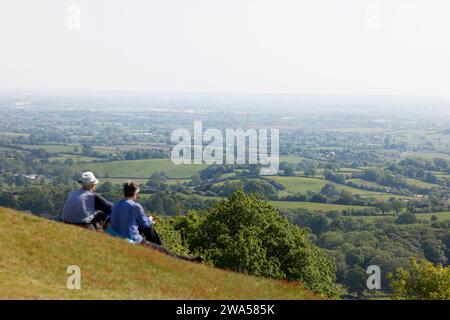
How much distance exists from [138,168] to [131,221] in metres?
155

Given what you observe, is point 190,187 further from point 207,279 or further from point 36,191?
point 207,279

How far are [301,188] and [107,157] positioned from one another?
69302 millimetres

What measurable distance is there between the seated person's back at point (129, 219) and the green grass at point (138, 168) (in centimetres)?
13913

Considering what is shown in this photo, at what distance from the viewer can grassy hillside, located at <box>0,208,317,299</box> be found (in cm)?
1473

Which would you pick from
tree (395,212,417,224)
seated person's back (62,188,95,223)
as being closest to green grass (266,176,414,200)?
tree (395,212,417,224)

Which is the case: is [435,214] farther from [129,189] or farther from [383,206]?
[129,189]

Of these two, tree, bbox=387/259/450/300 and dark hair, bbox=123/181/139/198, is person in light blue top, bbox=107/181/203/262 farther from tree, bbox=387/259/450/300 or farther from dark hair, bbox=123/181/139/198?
tree, bbox=387/259/450/300

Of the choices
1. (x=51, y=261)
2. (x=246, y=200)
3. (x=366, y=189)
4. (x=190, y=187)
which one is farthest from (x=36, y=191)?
(x=51, y=261)

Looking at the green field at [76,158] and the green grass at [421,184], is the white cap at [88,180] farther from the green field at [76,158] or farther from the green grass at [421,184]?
the green field at [76,158]

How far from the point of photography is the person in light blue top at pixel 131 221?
18.8 metres

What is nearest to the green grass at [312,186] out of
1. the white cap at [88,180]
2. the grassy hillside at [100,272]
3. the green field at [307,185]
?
the green field at [307,185]

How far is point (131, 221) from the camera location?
1927cm

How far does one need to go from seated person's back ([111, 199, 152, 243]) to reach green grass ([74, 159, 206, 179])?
139 meters

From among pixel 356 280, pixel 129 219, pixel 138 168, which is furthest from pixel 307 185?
pixel 129 219
